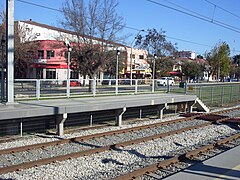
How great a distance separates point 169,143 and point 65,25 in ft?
73.4

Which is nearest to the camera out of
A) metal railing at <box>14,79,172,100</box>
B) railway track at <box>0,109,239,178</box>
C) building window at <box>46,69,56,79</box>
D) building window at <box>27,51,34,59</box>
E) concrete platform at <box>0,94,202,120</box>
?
railway track at <box>0,109,239,178</box>

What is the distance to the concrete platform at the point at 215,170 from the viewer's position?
6.97 meters

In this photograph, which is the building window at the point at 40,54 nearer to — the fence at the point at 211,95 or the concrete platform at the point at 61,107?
the fence at the point at 211,95

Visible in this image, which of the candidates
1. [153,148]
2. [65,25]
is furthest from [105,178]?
[65,25]

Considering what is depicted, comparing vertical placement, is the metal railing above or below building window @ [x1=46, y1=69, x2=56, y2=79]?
below

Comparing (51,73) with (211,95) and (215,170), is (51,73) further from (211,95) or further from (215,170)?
(215,170)

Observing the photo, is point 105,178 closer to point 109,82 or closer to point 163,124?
point 163,124

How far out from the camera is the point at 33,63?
52906 millimetres

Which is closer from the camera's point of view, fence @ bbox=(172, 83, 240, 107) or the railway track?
the railway track

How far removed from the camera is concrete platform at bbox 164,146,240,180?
6.97m

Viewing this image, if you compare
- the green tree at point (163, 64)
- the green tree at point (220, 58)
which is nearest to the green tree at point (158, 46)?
the green tree at point (163, 64)

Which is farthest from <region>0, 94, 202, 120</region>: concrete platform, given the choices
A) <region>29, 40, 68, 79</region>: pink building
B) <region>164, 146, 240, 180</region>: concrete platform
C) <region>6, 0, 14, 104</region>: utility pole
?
<region>29, 40, 68, 79</region>: pink building

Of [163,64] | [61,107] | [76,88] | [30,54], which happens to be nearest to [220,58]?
[163,64]

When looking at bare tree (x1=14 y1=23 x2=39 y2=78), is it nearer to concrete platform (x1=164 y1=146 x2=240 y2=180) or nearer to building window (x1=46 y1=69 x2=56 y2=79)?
building window (x1=46 y1=69 x2=56 y2=79)
